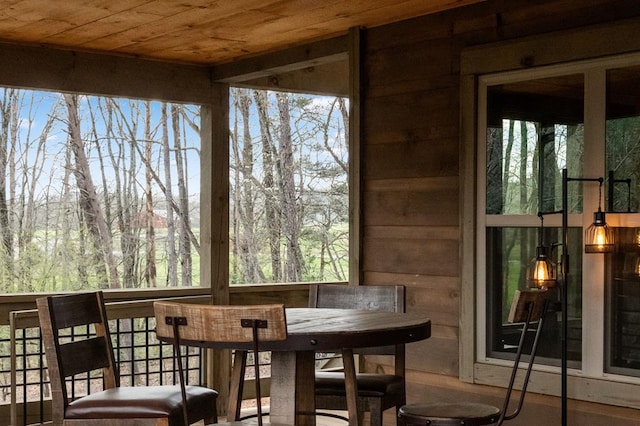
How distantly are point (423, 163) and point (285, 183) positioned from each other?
18.1 feet

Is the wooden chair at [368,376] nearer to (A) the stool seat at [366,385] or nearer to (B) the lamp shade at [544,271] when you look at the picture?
(A) the stool seat at [366,385]

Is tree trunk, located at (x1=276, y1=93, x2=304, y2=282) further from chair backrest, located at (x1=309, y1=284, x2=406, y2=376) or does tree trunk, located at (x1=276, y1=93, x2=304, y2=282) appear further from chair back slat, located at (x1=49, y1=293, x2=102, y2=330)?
chair back slat, located at (x1=49, y1=293, x2=102, y2=330)

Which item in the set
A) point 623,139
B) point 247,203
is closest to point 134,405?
point 623,139

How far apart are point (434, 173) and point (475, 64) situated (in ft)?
1.95

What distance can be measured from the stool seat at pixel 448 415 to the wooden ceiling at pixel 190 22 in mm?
2022

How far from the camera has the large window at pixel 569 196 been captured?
3943 millimetres

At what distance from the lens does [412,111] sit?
16.1 ft

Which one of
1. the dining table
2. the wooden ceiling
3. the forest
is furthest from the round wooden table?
the forest

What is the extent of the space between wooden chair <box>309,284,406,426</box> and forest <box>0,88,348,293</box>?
15.5 feet

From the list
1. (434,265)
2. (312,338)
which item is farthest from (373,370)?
(312,338)

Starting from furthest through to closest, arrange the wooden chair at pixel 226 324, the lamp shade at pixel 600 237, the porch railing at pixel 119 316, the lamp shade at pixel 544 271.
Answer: the porch railing at pixel 119 316, the lamp shade at pixel 544 271, the lamp shade at pixel 600 237, the wooden chair at pixel 226 324

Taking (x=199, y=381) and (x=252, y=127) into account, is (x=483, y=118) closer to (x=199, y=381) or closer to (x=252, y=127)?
Answer: (x=199, y=381)

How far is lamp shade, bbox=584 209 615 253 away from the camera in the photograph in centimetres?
387

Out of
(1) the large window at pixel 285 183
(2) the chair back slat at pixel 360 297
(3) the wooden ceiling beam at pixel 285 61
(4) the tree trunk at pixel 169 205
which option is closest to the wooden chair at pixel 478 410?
(2) the chair back slat at pixel 360 297
